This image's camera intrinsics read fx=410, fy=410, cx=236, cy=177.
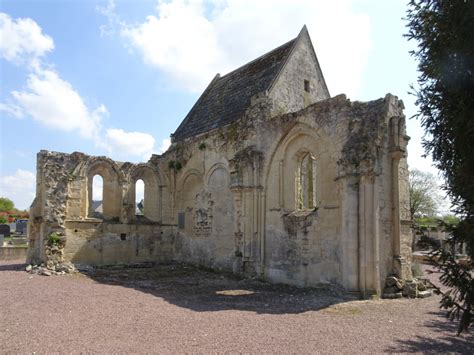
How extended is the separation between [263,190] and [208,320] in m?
6.59

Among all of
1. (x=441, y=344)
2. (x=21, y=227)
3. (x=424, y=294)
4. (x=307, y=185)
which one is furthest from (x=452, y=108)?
(x=21, y=227)

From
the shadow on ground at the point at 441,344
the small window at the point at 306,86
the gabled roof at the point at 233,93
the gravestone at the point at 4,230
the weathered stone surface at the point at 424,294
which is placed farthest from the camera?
the gravestone at the point at 4,230

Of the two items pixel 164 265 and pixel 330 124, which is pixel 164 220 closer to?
pixel 164 265

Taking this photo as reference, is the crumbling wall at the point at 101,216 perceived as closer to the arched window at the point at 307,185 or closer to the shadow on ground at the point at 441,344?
the arched window at the point at 307,185

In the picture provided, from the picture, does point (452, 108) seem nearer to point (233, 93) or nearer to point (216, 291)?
point (216, 291)

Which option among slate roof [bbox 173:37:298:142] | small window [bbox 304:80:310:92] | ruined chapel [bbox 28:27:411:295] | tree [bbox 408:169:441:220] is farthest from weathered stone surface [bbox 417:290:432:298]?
tree [bbox 408:169:441:220]

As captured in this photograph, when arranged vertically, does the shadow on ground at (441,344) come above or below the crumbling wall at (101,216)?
below

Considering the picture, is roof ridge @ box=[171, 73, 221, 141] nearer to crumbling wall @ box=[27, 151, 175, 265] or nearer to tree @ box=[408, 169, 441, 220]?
crumbling wall @ box=[27, 151, 175, 265]

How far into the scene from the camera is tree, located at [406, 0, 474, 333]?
413 cm

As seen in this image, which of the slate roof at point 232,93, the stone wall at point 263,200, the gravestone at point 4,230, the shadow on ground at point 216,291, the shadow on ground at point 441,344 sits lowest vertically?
the shadow on ground at point 216,291

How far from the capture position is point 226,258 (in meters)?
14.9

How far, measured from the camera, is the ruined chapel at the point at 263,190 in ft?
34.2

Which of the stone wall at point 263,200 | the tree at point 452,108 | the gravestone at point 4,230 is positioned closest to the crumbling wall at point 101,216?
the stone wall at point 263,200

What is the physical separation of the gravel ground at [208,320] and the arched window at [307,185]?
9.76 ft
